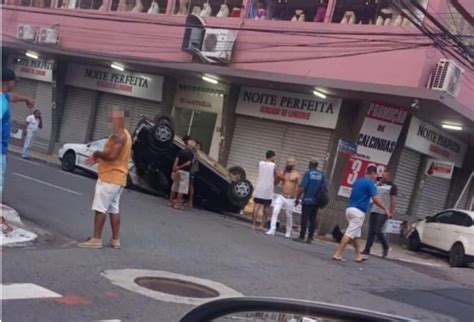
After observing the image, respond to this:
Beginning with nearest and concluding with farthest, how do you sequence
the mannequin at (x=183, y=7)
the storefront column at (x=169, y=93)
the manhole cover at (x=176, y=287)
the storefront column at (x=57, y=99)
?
the manhole cover at (x=176, y=287) < the mannequin at (x=183, y=7) < the storefront column at (x=169, y=93) < the storefront column at (x=57, y=99)

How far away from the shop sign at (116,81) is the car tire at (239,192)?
7876 mm

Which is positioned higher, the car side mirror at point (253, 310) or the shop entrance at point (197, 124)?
the shop entrance at point (197, 124)

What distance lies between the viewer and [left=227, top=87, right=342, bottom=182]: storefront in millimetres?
19562

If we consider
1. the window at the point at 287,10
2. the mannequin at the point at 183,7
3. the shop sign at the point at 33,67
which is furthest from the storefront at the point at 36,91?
the window at the point at 287,10

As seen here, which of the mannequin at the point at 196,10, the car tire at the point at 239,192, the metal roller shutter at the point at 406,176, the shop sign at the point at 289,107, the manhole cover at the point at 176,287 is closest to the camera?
the manhole cover at the point at 176,287

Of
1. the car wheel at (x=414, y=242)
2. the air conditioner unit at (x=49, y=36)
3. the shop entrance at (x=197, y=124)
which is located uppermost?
the air conditioner unit at (x=49, y=36)

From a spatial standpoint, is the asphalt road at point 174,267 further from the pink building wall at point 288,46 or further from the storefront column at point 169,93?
the storefront column at point 169,93

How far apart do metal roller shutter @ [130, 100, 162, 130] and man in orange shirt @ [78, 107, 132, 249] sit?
1538 cm

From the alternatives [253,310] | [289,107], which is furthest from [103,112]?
[253,310]

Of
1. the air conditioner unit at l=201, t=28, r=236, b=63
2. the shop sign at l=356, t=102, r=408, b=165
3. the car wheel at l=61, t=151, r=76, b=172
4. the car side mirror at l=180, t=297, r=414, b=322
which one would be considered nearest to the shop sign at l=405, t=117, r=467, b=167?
the shop sign at l=356, t=102, r=408, b=165

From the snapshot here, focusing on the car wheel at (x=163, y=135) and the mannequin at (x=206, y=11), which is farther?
the mannequin at (x=206, y=11)

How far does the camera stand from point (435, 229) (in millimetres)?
18359

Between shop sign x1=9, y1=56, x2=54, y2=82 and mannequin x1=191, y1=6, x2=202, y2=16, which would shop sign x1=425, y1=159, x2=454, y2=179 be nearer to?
mannequin x1=191, y1=6, x2=202, y2=16

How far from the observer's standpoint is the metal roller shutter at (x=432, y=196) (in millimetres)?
22156
